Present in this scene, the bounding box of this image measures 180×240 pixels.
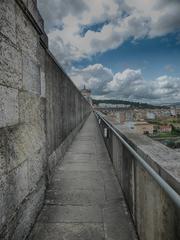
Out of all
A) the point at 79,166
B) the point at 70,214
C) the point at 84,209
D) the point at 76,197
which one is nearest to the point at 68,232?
the point at 70,214

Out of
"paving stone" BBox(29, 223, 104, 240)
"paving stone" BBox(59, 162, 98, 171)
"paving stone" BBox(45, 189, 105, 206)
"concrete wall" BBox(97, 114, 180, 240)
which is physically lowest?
"paving stone" BBox(29, 223, 104, 240)

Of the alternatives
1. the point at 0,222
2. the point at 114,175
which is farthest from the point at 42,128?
the point at 114,175

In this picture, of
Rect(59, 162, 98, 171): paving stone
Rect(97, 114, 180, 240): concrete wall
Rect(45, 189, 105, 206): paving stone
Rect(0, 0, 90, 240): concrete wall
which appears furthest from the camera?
Rect(59, 162, 98, 171): paving stone

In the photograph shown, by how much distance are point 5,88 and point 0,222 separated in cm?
105

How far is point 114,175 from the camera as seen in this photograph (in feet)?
13.0

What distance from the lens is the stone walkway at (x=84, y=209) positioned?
85.4 inches

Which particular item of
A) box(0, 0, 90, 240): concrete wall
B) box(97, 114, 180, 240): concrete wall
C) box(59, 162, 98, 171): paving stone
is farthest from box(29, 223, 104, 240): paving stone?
box(59, 162, 98, 171): paving stone

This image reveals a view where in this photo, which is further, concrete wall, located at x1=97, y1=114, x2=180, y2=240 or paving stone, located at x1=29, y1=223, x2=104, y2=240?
paving stone, located at x1=29, y1=223, x2=104, y2=240

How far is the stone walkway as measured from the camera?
7.12ft

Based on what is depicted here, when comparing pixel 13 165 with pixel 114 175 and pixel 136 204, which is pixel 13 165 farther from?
pixel 114 175

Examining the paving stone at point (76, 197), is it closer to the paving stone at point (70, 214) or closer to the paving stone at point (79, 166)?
the paving stone at point (70, 214)

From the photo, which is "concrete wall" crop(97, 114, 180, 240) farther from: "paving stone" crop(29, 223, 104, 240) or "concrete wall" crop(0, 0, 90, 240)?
"concrete wall" crop(0, 0, 90, 240)

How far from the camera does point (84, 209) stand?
2652 mm

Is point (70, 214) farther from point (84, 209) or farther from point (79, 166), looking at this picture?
point (79, 166)
